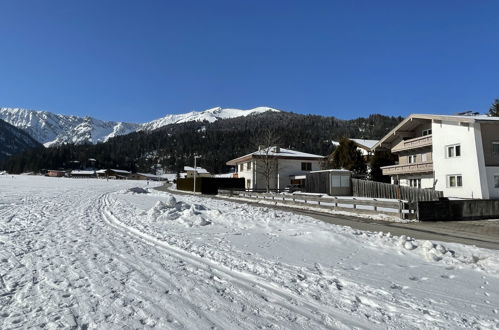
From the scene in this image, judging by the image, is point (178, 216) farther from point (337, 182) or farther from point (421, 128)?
point (421, 128)

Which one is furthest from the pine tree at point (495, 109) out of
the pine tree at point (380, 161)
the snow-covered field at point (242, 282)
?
the snow-covered field at point (242, 282)

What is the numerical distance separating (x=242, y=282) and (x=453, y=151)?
99.5ft

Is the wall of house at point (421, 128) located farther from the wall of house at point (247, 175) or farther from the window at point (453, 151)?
the wall of house at point (247, 175)

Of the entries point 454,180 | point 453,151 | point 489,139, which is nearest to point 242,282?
point 489,139

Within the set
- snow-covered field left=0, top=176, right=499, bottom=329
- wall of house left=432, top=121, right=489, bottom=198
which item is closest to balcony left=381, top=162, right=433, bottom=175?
wall of house left=432, top=121, right=489, bottom=198

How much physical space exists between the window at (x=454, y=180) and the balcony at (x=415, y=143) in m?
4.95

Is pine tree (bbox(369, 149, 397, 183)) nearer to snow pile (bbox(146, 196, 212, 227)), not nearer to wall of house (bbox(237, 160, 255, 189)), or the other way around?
wall of house (bbox(237, 160, 255, 189))

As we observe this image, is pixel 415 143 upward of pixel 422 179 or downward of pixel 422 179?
upward

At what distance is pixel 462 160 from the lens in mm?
29516

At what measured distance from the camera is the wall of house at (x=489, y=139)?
28.1 meters

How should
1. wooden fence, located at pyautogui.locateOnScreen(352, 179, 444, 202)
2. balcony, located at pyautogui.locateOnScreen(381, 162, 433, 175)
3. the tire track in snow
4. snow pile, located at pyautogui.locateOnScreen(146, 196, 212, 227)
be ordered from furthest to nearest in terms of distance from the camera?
balcony, located at pyautogui.locateOnScreen(381, 162, 433, 175) → wooden fence, located at pyautogui.locateOnScreen(352, 179, 444, 202) → snow pile, located at pyautogui.locateOnScreen(146, 196, 212, 227) → the tire track in snow

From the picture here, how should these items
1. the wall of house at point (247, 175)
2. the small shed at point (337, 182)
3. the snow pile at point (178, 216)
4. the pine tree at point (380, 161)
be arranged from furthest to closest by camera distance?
the wall of house at point (247, 175)
the pine tree at point (380, 161)
the small shed at point (337, 182)
the snow pile at point (178, 216)

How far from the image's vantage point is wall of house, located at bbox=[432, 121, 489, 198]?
2780cm

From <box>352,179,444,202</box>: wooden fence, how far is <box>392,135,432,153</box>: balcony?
5.74 meters
